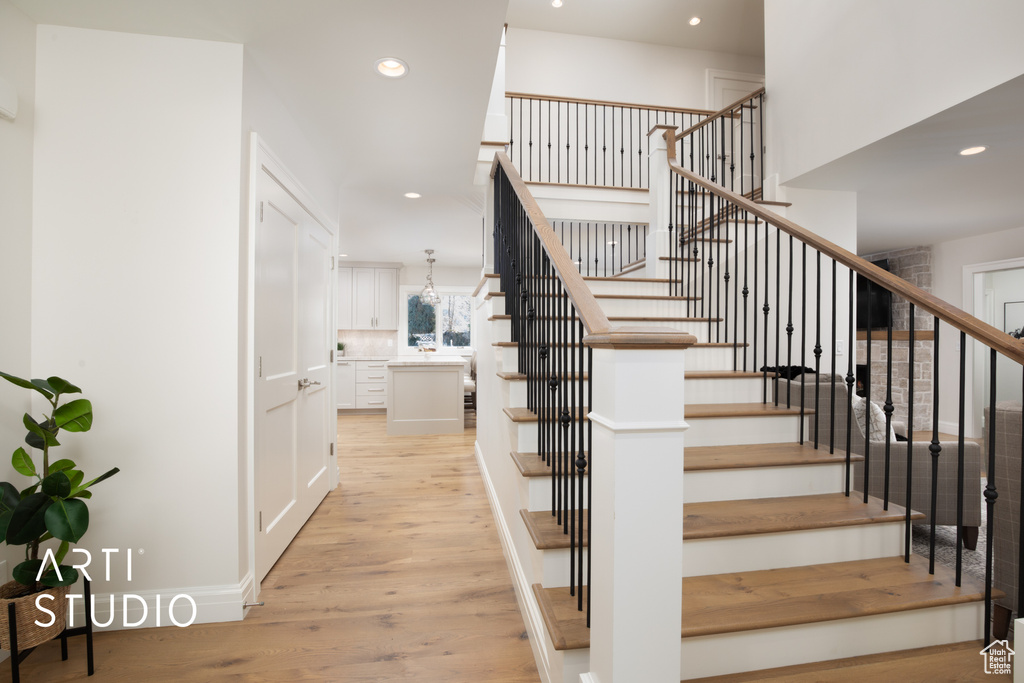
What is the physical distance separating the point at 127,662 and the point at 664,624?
1.87 meters

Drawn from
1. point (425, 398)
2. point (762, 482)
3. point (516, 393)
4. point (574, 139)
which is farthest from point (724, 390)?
point (574, 139)

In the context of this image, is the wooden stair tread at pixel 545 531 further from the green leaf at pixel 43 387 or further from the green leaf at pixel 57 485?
the green leaf at pixel 43 387

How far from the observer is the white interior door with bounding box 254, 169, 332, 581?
214cm

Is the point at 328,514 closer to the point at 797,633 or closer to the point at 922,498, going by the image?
the point at 797,633

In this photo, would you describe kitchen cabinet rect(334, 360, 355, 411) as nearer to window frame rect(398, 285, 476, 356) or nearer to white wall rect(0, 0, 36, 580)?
window frame rect(398, 285, 476, 356)

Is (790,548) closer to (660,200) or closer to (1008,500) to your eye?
(1008,500)

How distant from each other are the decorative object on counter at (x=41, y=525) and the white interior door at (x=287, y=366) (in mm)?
628

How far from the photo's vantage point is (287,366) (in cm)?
251

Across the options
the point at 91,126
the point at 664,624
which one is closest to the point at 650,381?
the point at 664,624

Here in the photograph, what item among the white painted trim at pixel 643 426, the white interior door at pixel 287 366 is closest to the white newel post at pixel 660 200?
the white interior door at pixel 287 366

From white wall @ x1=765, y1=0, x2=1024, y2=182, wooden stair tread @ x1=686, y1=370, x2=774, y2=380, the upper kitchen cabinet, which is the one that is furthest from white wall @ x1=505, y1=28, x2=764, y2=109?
wooden stair tread @ x1=686, y1=370, x2=774, y2=380

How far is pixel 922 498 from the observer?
2453 mm

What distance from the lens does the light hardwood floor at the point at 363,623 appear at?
1.60 metres

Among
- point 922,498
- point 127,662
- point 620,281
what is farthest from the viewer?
point 620,281
